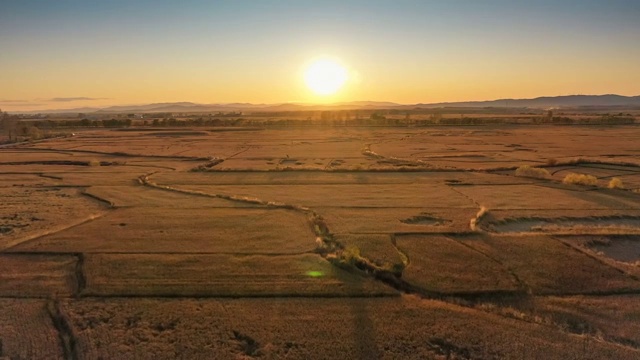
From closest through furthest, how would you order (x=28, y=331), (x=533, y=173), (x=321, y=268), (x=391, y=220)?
(x=28, y=331) < (x=321, y=268) < (x=391, y=220) < (x=533, y=173)

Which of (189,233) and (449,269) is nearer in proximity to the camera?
(449,269)

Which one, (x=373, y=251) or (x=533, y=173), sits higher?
(x=533, y=173)

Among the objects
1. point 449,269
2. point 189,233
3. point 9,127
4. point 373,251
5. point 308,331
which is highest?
point 9,127

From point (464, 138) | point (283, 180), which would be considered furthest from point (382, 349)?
point (464, 138)

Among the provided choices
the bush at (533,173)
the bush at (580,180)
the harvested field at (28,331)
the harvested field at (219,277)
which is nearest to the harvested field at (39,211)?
the harvested field at (219,277)

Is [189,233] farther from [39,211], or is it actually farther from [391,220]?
[39,211]

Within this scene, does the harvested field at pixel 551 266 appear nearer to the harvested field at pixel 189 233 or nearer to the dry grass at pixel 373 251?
the dry grass at pixel 373 251

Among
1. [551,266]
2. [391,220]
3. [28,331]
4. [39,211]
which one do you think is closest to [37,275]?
[28,331]

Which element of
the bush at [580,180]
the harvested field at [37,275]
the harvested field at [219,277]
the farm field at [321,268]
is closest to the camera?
the farm field at [321,268]
